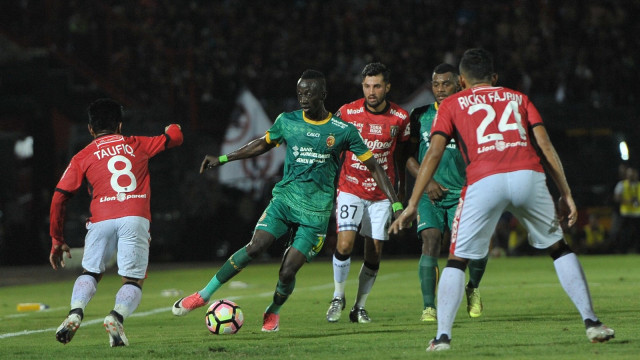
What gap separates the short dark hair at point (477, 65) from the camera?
23.5 ft

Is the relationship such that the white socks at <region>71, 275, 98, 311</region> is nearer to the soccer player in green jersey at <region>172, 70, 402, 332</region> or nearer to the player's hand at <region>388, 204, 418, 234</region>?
the soccer player in green jersey at <region>172, 70, 402, 332</region>

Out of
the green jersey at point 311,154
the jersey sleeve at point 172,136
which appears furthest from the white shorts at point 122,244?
the green jersey at point 311,154

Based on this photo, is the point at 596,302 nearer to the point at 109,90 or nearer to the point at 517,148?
the point at 517,148

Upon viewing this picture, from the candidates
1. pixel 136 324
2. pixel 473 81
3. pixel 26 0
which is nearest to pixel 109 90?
pixel 26 0

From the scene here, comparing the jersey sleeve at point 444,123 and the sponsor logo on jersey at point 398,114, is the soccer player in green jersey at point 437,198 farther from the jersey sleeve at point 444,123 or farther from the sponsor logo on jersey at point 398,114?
the jersey sleeve at point 444,123

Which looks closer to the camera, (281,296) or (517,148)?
(517,148)

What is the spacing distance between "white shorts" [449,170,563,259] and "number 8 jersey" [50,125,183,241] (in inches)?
111

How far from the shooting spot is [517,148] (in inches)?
274

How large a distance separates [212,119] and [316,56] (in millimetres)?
4997

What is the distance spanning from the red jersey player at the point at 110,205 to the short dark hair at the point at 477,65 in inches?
112

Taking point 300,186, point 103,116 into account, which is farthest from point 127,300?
point 300,186

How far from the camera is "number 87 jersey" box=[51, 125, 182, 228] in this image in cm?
840

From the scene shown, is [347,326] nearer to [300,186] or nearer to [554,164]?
[300,186]

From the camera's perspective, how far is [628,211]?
2314 centimetres
